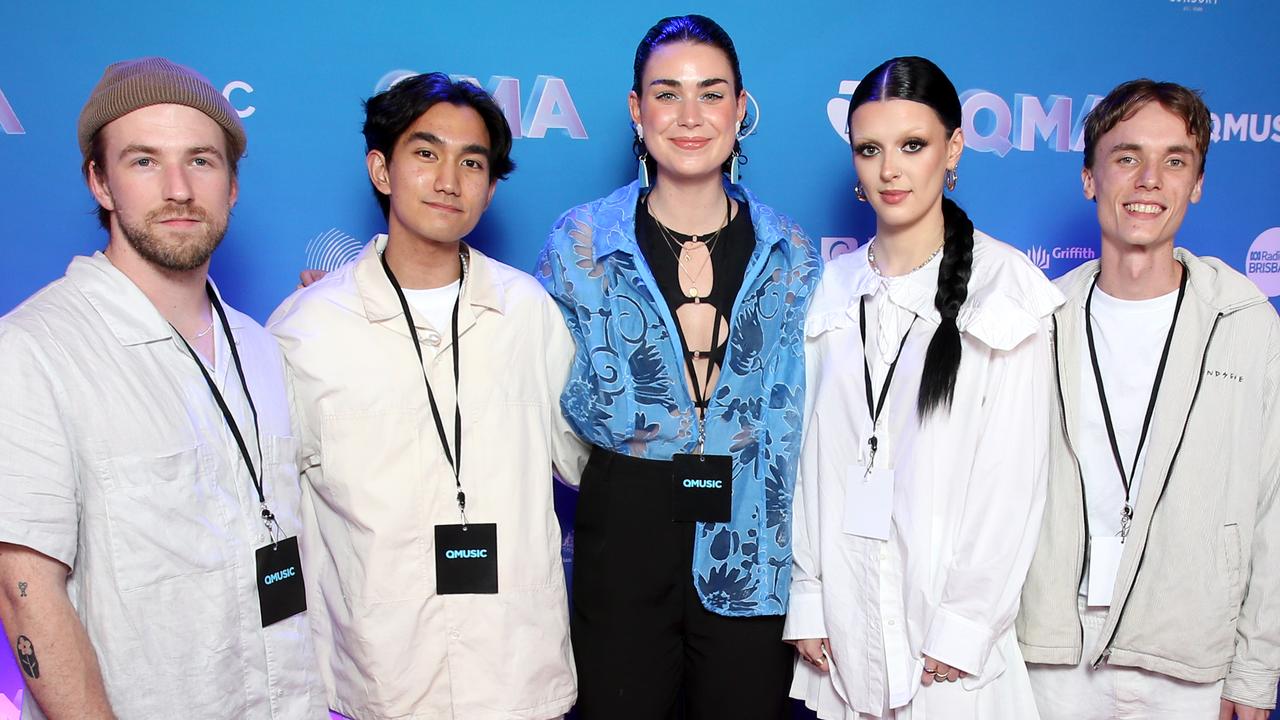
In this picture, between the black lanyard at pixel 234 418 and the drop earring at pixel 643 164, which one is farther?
the drop earring at pixel 643 164

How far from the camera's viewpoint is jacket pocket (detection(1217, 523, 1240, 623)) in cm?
200

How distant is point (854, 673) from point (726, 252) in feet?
Answer: 3.35

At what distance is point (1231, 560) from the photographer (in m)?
2.01

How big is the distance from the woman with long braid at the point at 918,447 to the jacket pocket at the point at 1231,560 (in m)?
0.50

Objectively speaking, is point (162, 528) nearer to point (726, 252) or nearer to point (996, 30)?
point (726, 252)

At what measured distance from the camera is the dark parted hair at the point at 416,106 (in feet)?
6.82

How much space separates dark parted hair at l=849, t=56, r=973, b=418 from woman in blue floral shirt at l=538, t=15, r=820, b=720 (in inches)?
12.7

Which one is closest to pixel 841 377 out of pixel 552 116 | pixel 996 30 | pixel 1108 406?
pixel 1108 406

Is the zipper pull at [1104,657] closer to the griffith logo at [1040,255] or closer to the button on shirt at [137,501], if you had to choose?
the griffith logo at [1040,255]

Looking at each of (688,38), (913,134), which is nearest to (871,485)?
(913,134)

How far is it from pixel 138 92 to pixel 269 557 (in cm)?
92

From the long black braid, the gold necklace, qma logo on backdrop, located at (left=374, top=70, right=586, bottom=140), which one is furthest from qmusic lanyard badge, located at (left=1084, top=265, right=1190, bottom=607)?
qma logo on backdrop, located at (left=374, top=70, right=586, bottom=140)

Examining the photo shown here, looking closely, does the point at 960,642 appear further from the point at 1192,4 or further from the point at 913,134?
the point at 1192,4

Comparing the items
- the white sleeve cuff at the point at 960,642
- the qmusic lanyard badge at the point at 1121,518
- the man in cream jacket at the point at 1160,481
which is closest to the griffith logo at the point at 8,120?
the white sleeve cuff at the point at 960,642
